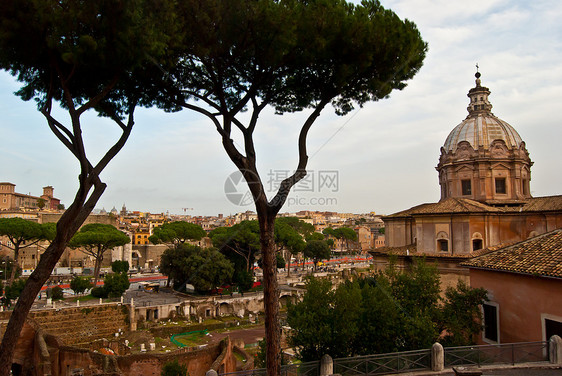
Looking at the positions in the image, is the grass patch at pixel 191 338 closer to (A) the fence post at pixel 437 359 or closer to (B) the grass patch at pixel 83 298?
(B) the grass patch at pixel 83 298

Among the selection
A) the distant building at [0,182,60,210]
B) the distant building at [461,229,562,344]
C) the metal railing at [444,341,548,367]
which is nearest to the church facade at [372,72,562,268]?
the distant building at [461,229,562,344]

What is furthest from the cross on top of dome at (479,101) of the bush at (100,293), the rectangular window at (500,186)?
the bush at (100,293)

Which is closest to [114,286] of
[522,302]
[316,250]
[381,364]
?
[381,364]

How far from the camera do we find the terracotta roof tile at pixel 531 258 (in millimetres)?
8695

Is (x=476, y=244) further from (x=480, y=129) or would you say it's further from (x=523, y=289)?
(x=523, y=289)

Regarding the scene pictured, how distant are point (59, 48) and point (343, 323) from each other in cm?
691

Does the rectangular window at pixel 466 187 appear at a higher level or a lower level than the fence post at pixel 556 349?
higher

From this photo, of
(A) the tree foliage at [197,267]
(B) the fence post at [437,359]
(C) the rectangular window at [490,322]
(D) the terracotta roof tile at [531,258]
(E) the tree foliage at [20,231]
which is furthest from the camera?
(A) the tree foliage at [197,267]

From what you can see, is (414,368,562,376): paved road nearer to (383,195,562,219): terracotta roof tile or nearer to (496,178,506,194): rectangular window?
(383,195,562,219): terracotta roof tile

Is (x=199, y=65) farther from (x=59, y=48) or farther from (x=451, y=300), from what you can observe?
(x=451, y=300)

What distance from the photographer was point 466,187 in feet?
71.4

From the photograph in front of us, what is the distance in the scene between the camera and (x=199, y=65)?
765 centimetres

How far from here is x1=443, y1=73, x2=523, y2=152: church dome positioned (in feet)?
70.9

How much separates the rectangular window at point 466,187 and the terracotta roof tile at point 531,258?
1139cm
